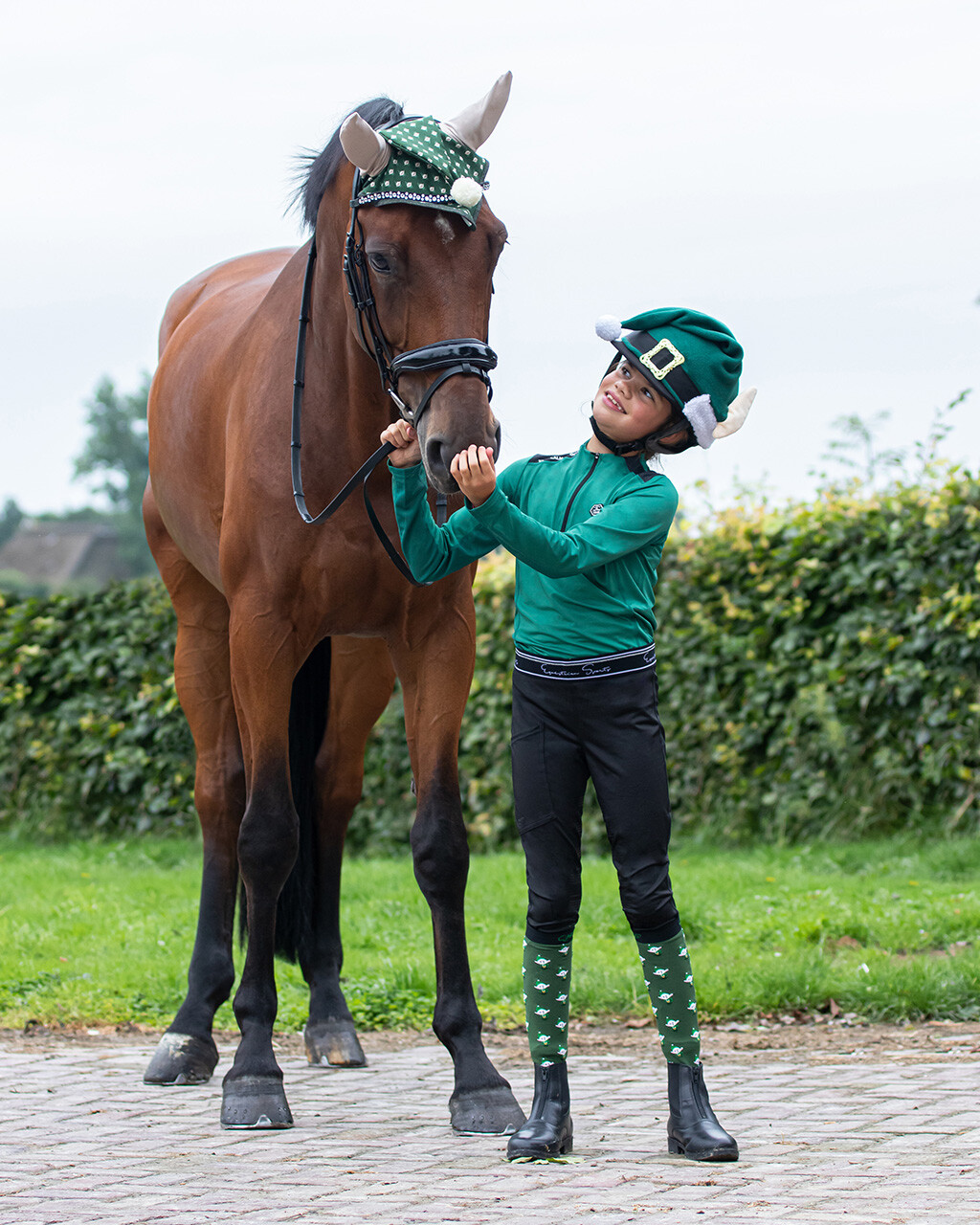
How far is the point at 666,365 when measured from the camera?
11.7 feet

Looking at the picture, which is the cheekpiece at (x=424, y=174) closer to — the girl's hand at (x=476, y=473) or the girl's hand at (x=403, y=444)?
the girl's hand at (x=403, y=444)

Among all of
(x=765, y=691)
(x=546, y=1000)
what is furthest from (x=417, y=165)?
(x=765, y=691)

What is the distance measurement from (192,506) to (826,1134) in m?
3.04

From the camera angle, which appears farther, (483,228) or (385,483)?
(385,483)

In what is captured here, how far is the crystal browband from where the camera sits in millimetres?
3602

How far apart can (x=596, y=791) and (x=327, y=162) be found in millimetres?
2093

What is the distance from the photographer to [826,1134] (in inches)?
144

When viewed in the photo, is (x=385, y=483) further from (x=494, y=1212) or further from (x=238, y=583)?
(x=494, y=1212)

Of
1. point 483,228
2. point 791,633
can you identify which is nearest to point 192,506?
point 483,228

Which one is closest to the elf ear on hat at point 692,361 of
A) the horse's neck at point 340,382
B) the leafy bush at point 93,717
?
the horse's neck at point 340,382

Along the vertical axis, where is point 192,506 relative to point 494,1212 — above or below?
above

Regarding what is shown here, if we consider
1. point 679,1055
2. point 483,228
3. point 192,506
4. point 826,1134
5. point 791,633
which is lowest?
point 826,1134

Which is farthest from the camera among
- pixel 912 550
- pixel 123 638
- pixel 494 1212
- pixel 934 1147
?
pixel 123 638

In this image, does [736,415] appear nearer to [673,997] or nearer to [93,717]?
[673,997]
